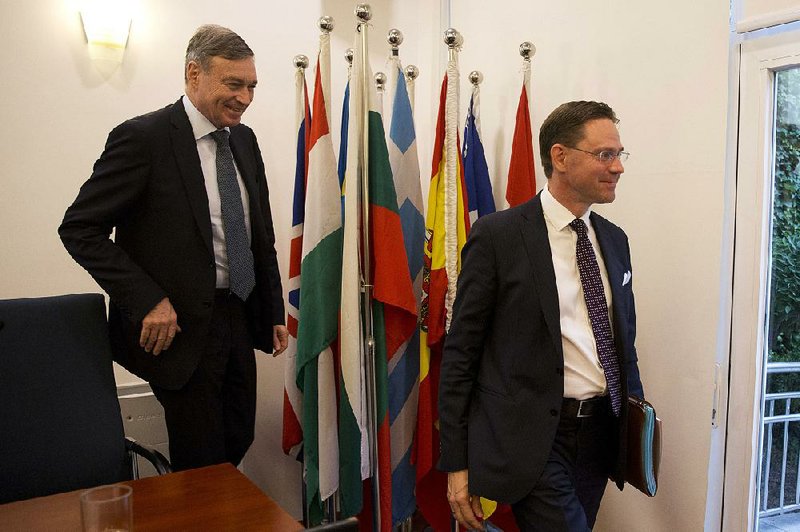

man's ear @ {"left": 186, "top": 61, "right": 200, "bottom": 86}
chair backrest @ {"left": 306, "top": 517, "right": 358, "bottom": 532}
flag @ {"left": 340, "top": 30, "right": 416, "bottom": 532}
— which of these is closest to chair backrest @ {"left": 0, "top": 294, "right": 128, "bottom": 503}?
man's ear @ {"left": 186, "top": 61, "right": 200, "bottom": 86}

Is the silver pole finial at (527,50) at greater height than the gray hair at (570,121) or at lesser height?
greater

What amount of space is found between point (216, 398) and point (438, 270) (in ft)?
2.96

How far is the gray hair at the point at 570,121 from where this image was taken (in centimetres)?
168

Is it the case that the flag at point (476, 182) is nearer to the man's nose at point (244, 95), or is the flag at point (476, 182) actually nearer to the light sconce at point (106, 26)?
the man's nose at point (244, 95)

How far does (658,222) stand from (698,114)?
1.20ft

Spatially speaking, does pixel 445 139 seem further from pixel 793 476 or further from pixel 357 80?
pixel 793 476

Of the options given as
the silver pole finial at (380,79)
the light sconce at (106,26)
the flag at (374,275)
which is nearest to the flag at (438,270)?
the flag at (374,275)

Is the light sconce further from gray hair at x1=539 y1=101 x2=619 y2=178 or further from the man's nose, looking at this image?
gray hair at x1=539 y1=101 x2=619 y2=178

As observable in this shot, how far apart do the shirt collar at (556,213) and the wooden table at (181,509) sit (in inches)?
38.3

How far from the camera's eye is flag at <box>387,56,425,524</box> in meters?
2.46

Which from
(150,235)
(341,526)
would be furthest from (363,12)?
(341,526)

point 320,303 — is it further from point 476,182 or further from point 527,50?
point 527,50

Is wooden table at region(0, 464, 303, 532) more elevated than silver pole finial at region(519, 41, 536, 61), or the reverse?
silver pole finial at region(519, 41, 536, 61)

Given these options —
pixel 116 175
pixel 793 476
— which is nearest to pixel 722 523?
pixel 793 476
